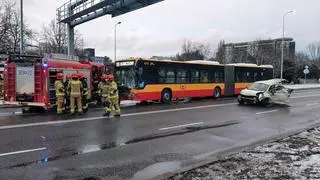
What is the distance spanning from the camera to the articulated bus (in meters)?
25.0

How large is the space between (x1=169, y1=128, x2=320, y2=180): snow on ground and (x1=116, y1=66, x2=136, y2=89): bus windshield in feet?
47.5

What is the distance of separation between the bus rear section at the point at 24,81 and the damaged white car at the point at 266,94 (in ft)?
39.4

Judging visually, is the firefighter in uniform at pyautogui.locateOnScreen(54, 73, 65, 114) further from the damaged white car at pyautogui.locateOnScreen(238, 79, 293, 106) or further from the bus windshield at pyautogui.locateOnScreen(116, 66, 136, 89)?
Result: the damaged white car at pyautogui.locateOnScreen(238, 79, 293, 106)

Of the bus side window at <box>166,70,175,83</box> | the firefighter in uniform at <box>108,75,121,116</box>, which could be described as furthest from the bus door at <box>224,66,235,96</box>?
the firefighter in uniform at <box>108,75,121,116</box>

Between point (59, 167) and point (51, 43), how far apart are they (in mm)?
54078

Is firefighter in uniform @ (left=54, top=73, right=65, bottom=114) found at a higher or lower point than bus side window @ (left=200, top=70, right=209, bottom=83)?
lower

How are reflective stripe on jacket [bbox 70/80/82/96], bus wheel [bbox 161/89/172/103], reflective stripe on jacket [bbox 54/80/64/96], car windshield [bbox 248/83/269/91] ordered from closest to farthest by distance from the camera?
reflective stripe on jacket [bbox 70/80/82/96], reflective stripe on jacket [bbox 54/80/64/96], car windshield [bbox 248/83/269/91], bus wheel [bbox 161/89/172/103]

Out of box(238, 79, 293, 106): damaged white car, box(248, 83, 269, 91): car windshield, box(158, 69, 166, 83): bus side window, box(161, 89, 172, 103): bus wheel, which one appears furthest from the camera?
box(161, 89, 172, 103): bus wheel

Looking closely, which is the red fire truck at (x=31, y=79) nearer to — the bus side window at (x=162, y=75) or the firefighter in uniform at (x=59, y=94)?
the firefighter in uniform at (x=59, y=94)

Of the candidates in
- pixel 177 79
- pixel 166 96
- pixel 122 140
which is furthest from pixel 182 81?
pixel 122 140

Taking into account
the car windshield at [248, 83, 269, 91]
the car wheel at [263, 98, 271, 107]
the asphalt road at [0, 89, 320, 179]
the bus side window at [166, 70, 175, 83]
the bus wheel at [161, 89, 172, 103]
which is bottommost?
the asphalt road at [0, 89, 320, 179]

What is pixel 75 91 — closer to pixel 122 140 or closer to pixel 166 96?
pixel 122 140

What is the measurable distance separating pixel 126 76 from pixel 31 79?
6.84 metres

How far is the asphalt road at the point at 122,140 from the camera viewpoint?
855 cm
